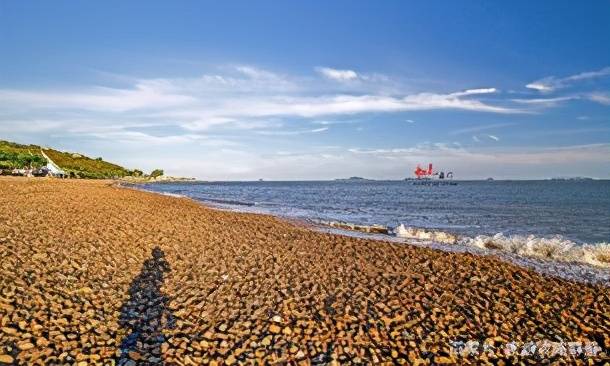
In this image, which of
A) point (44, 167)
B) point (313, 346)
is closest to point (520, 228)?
point (313, 346)

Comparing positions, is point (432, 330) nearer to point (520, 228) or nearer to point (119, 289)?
point (119, 289)

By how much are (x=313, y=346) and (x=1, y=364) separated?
5.11 m

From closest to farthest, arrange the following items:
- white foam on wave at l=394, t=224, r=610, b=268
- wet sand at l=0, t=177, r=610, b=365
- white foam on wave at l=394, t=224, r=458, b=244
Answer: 1. wet sand at l=0, t=177, r=610, b=365
2. white foam on wave at l=394, t=224, r=610, b=268
3. white foam on wave at l=394, t=224, r=458, b=244

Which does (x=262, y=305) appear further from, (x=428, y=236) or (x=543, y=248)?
(x=428, y=236)

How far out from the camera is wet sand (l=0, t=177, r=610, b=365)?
7148 millimetres

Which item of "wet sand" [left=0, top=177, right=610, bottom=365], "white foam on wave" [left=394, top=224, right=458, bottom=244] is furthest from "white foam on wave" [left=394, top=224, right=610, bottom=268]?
"wet sand" [left=0, top=177, right=610, bottom=365]

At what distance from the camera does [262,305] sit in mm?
9414

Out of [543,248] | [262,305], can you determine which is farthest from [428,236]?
[262,305]

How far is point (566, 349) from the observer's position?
775 centimetres

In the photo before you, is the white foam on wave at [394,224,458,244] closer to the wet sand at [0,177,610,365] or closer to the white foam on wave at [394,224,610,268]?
the white foam on wave at [394,224,610,268]

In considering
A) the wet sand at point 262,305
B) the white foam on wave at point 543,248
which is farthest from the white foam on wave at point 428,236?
the wet sand at point 262,305

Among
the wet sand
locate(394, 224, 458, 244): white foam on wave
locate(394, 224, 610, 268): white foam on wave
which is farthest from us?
locate(394, 224, 458, 244): white foam on wave

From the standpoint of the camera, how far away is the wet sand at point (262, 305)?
23.5 ft

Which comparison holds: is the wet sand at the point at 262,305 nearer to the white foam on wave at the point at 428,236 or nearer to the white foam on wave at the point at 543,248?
the white foam on wave at the point at 543,248
